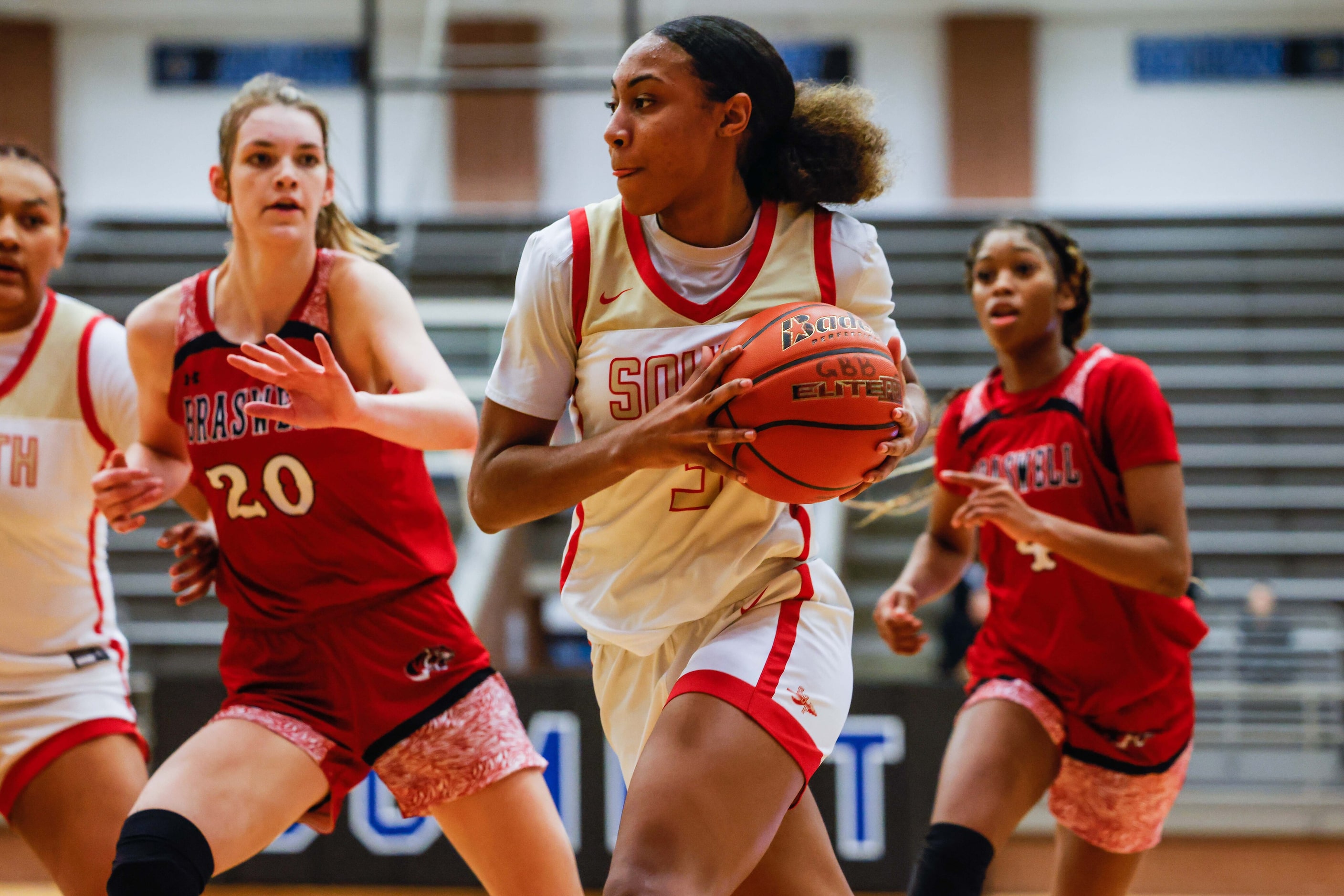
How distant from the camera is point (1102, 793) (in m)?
3.19

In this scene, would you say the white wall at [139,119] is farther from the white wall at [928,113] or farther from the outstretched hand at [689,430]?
the outstretched hand at [689,430]

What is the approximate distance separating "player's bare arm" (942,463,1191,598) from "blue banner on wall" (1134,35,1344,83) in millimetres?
11606

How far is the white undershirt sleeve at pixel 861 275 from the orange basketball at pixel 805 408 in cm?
22

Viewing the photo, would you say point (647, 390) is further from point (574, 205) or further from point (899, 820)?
point (574, 205)

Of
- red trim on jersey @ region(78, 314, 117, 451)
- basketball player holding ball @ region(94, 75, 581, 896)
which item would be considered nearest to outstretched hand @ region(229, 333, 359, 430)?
basketball player holding ball @ region(94, 75, 581, 896)

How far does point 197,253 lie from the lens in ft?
38.3

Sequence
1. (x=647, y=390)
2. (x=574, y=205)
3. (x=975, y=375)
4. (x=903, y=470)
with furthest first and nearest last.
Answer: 1. (x=574, y=205)
2. (x=975, y=375)
3. (x=903, y=470)
4. (x=647, y=390)

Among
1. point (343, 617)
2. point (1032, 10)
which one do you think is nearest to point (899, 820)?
point (343, 617)

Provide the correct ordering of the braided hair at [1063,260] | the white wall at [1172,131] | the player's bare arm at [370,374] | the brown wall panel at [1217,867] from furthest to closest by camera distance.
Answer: the white wall at [1172,131] → the brown wall panel at [1217,867] → the braided hair at [1063,260] → the player's bare arm at [370,374]

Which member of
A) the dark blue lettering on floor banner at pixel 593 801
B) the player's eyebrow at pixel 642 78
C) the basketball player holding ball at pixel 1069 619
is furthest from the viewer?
the dark blue lettering on floor banner at pixel 593 801

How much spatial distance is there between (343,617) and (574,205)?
30.2ft

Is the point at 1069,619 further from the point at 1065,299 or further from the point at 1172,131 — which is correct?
the point at 1172,131

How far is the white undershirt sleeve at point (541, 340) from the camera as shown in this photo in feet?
7.73

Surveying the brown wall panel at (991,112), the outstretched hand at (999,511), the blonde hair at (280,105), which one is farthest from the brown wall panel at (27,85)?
the outstretched hand at (999,511)
